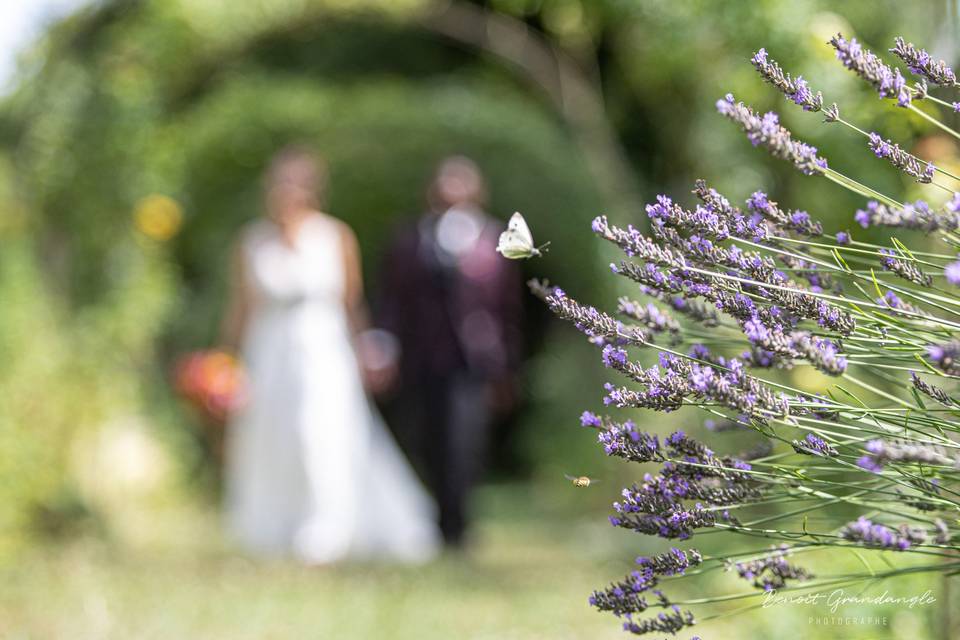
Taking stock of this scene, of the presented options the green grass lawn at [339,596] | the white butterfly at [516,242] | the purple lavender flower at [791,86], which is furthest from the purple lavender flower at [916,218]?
the green grass lawn at [339,596]

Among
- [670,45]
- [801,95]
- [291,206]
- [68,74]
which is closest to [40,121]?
[68,74]

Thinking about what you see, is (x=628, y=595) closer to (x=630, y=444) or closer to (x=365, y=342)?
(x=630, y=444)

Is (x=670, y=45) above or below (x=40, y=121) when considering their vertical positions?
above

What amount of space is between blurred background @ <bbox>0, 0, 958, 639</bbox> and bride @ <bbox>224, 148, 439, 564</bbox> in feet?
1.36

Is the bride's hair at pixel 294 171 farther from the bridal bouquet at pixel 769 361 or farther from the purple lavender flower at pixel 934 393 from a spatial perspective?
the purple lavender flower at pixel 934 393

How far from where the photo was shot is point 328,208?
977 cm

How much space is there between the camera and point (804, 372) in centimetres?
530

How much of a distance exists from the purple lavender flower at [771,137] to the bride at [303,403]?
205 inches

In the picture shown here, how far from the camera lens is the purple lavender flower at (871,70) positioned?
1.52m

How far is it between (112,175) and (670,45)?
3.54m

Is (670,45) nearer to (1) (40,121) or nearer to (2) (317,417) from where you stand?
(2) (317,417)

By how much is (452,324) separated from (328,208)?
310 centimetres

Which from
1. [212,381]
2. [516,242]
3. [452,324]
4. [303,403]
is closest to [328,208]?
[452,324]

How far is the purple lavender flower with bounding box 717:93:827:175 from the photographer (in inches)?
61.2
